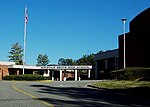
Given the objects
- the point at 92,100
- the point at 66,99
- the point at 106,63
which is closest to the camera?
the point at 92,100

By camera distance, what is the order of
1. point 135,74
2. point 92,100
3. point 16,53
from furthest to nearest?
point 16,53
point 135,74
point 92,100

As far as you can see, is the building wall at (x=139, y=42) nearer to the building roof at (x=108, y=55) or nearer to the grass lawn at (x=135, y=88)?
the building roof at (x=108, y=55)

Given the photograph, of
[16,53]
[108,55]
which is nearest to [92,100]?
[108,55]

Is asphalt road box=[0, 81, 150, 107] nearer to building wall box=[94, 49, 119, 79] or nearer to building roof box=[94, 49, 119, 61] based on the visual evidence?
building roof box=[94, 49, 119, 61]

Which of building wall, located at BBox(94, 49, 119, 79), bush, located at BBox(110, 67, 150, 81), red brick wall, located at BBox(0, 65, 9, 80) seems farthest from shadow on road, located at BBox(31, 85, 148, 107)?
red brick wall, located at BBox(0, 65, 9, 80)

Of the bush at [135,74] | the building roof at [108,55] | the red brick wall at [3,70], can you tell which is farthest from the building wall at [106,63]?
the bush at [135,74]

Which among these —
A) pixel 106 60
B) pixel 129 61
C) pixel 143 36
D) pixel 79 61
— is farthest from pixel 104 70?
pixel 79 61

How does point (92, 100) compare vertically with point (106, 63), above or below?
below

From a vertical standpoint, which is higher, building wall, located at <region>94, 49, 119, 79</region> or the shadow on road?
building wall, located at <region>94, 49, 119, 79</region>

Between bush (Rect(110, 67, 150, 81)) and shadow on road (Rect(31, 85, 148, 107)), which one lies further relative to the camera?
bush (Rect(110, 67, 150, 81))

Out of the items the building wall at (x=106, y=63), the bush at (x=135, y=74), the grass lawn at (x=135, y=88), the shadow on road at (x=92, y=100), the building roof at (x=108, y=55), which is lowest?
the shadow on road at (x=92, y=100)

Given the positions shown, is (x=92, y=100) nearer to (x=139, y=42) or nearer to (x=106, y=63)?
(x=139, y=42)

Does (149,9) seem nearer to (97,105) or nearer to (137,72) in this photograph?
(137,72)

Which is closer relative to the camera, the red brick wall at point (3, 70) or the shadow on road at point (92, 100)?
the shadow on road at point (92, 100)
